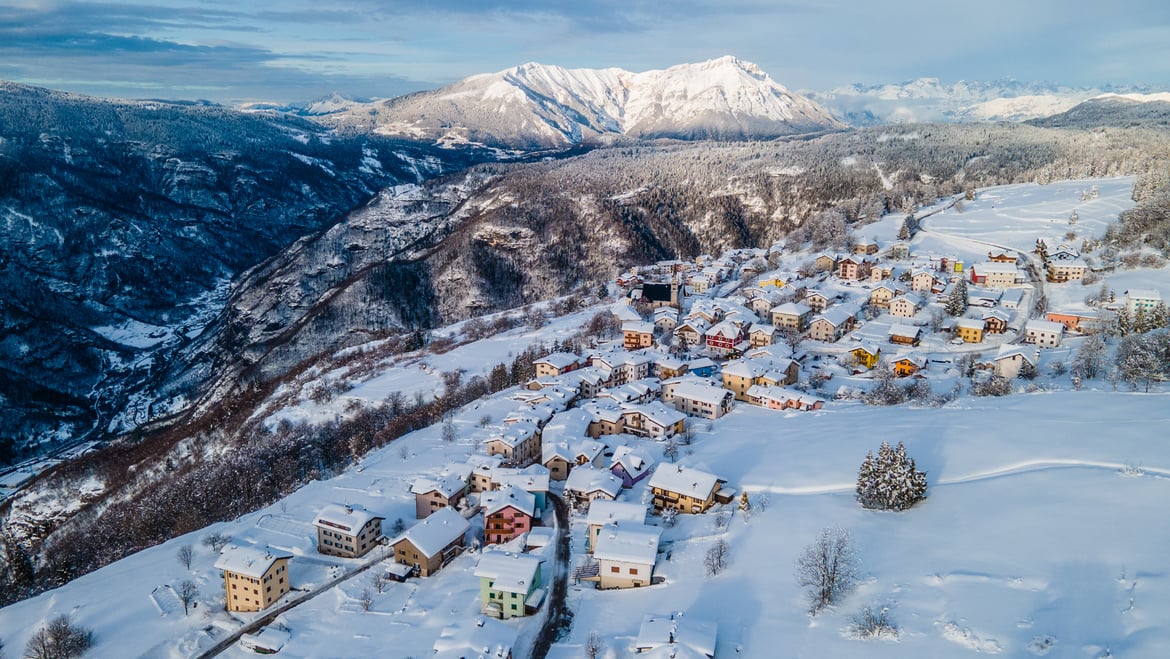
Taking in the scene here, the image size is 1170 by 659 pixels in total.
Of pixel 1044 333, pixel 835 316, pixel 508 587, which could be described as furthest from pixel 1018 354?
pixel 508 587

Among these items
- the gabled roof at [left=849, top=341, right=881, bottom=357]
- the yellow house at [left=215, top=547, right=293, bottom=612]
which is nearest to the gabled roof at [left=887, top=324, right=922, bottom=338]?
the gabled roof at [left=849, top=341, right=881, bottom=357]

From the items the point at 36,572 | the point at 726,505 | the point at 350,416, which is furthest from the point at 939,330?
the point at 36,572

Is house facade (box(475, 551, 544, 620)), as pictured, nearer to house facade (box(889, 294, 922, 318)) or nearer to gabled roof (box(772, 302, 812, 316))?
gabled roof (box(772, 302, 812, 316))

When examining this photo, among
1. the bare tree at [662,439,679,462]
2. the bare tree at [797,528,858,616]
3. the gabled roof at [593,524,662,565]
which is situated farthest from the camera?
the bare tree at [662,439,679,462]

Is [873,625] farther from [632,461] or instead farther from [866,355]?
[866,355]

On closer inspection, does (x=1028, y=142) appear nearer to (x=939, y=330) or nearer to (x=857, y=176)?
(x=857, y=176)

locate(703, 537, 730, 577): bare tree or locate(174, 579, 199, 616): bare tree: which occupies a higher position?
locate(703, 537, 730, 577): bare tree
